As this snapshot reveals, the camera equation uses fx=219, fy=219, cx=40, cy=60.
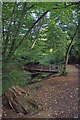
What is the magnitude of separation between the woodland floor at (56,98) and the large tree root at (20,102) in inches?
3.5

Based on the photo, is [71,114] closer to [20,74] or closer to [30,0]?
[20,74]

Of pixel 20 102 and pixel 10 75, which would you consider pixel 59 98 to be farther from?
pixel 10 75

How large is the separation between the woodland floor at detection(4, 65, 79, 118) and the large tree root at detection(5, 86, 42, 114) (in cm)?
9

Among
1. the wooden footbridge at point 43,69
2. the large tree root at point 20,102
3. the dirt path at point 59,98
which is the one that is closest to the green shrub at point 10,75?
the large tree root at point 20,102

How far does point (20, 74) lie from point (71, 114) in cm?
86

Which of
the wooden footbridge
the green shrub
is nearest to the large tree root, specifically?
the green shrub

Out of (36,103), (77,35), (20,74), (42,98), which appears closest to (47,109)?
(36,103)

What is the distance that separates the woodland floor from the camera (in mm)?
2854

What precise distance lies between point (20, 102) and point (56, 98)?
0.86 metres

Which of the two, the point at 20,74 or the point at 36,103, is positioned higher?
the point at 20,74

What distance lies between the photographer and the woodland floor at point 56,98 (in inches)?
112

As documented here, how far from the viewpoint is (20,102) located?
9.70 ft

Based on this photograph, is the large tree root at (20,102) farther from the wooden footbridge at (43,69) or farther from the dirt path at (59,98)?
the wooden footbridge at (43,69)

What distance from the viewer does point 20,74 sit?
2.69 meters
